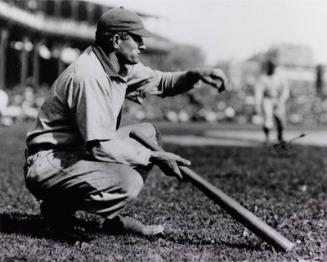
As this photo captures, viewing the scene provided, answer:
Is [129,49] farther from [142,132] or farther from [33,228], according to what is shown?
[33,228]

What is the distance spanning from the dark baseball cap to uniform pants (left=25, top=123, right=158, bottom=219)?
93 cm

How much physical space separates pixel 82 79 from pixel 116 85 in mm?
360

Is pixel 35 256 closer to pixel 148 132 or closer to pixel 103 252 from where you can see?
pixel 103 252

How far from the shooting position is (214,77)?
472 centimetres

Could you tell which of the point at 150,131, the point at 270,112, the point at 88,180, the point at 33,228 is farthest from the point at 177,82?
the point at 270,112

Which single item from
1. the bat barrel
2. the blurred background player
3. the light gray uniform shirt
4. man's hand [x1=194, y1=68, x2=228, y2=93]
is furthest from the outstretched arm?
the blurred background player

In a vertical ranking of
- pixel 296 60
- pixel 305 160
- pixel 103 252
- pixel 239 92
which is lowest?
pixel 296 60

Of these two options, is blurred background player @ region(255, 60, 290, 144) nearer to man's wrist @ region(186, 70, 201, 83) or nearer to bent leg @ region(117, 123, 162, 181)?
man's wrist @ region(186, 70, 201, 83)

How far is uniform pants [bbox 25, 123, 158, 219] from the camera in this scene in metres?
4.22

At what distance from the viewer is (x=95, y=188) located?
4.21 metres

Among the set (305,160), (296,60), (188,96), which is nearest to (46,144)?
(305,160)

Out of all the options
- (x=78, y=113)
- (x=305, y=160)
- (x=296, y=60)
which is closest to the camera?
(x=78, y=113)

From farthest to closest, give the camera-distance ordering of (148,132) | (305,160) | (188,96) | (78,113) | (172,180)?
(188,96)
(305,160)
(172,180)
(148,132)
(78,113)

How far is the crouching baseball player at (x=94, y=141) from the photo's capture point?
4059mm
